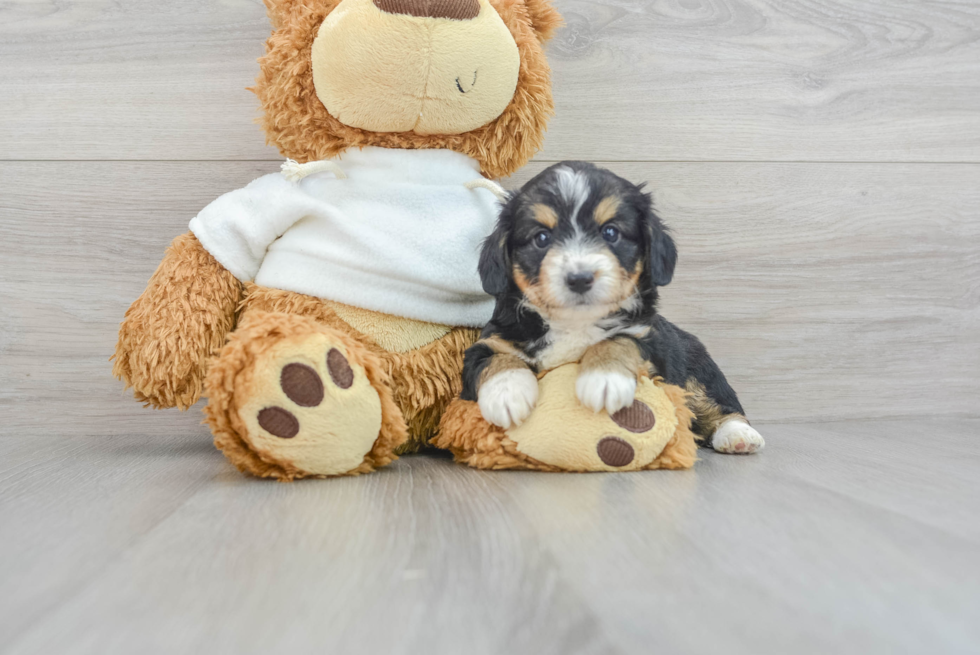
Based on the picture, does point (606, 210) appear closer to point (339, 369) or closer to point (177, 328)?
point (339, 369)

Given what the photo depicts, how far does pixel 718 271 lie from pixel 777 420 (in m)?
0.50

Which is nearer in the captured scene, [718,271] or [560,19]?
[560,19]

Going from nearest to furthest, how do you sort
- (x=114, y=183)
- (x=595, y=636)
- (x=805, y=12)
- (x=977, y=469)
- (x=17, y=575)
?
(x=595, y=636)
(x=17, y=575)
(x=977, y=469)
(x=114, y=183)
(x=805, y=12)

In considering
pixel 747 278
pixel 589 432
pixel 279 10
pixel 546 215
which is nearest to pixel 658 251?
pixel 546 215

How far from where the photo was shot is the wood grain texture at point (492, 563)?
0.72 meters

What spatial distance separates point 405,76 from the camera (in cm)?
152

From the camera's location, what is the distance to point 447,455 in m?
1.74

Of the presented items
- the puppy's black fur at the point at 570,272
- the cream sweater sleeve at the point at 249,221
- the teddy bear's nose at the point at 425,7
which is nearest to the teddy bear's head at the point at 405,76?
the teddy bear's nose at the point at 425,7

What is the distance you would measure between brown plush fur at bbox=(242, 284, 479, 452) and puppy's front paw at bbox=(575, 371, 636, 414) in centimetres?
36

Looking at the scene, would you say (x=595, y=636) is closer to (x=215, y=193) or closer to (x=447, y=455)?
(x=447, y=455)

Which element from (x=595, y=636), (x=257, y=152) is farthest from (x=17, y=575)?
(x=257, y=152)

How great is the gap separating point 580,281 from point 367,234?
52 cm

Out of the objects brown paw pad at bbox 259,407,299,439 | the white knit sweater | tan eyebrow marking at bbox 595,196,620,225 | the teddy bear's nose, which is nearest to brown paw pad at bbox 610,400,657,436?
tan eyebrow marking at bbox 595,196,620,225

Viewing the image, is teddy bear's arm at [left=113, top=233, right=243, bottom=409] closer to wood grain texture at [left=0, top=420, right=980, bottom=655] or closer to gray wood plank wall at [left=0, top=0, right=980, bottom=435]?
wood grain texture at [left=0, top=420, right=980, bottom=655]
